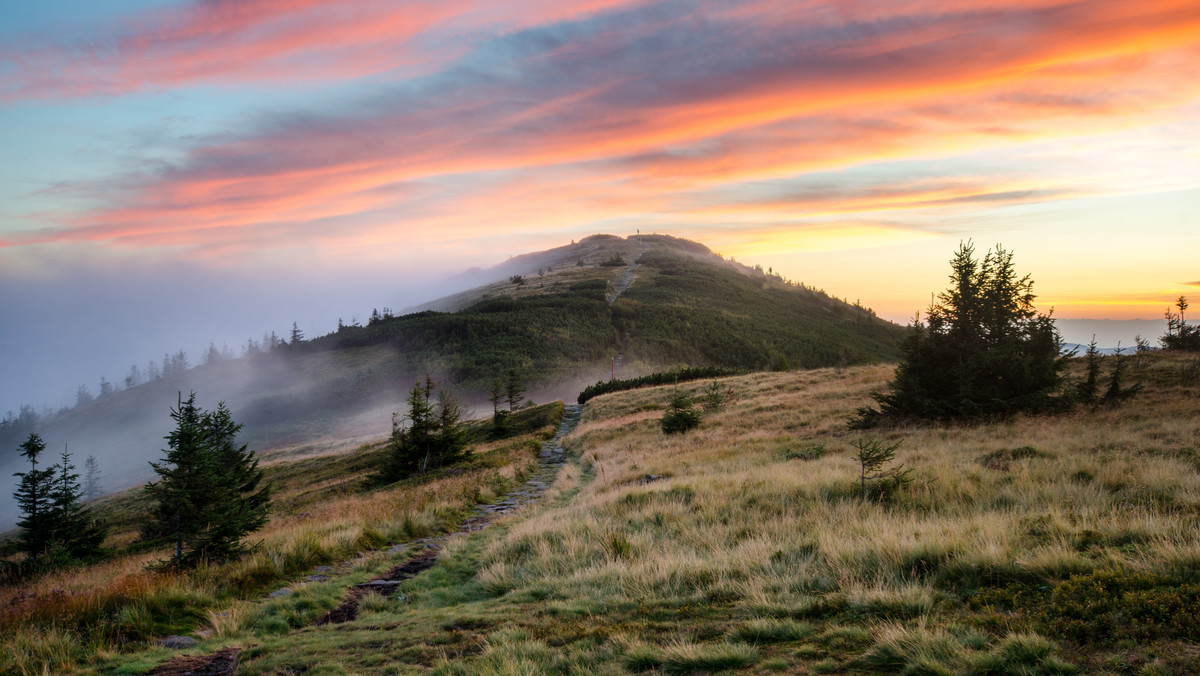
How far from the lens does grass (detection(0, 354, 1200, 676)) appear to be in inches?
165

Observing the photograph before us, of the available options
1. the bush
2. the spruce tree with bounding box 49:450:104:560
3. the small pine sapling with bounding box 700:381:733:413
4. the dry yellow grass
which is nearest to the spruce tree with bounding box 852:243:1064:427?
the dry yellow grass

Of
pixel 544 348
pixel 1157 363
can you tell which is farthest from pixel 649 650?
pixel 544 348

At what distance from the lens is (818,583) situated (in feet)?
20.1

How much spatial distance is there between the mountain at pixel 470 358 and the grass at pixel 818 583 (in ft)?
233

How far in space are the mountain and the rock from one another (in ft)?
234

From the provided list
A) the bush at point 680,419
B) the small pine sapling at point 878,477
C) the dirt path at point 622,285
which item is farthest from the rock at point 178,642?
the dirt path at point 622,285

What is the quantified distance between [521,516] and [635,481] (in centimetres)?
376

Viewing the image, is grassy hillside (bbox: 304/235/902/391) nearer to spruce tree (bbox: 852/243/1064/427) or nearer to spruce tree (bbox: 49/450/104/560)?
spruce tree (bbox: 852/243/1064/427)

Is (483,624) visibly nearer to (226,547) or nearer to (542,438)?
(226,547)

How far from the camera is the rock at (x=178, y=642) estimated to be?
258 inches

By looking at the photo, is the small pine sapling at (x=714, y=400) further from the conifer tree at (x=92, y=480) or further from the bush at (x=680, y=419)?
the conifer tree at (x=92, y=480)

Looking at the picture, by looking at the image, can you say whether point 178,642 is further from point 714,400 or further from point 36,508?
point 714,400

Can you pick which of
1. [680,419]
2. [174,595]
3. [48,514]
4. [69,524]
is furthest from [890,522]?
[48,514]

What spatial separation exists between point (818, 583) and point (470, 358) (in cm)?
10662
